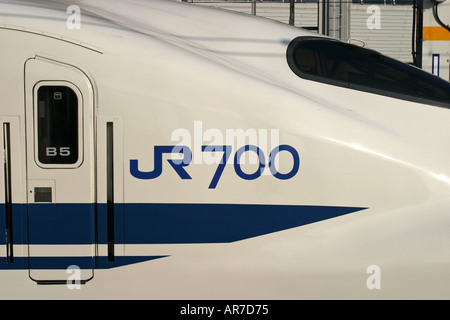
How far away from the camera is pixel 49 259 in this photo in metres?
2.85

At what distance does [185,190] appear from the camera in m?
2.85

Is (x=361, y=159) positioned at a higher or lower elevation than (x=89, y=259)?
higher

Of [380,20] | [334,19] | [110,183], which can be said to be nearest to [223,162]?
[110,183]

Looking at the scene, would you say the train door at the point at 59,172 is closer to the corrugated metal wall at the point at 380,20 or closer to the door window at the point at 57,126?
the door window at the point at 57,126

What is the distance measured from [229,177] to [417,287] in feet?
3.65

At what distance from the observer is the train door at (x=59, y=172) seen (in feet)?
9.29

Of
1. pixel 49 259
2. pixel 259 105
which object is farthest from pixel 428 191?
pixel 49 259

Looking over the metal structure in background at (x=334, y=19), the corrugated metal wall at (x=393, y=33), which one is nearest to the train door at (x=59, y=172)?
the metal structure in background at (x=334, y=19)

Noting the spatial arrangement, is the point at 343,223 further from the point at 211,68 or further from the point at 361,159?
the point at 211,68

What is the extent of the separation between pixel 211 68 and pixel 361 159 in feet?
2.94

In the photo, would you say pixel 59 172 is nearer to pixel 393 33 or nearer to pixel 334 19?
pixel 334 19

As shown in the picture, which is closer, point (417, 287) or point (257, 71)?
point (417, 287)

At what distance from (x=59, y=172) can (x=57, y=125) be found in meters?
0.24
